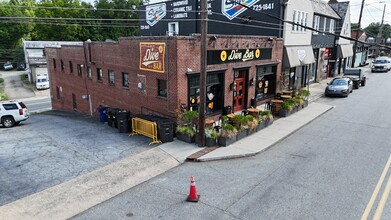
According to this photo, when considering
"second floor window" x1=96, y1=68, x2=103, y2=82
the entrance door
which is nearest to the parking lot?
"second floor window" x1=96, y1=68, x2=103, y2=82

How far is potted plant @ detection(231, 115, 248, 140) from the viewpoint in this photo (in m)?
13.2

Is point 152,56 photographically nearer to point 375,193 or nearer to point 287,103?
point 287,103

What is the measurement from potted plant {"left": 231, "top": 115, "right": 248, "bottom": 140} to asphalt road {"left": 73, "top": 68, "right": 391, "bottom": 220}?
1.57 meters

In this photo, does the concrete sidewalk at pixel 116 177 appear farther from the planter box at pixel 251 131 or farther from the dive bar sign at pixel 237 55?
the dive bar sign at pixel 237 55

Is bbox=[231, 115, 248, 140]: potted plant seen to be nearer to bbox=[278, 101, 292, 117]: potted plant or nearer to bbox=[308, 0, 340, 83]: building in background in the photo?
bbox=[278, 101, 292, 117]: potted plant

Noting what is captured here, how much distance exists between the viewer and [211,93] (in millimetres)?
15836

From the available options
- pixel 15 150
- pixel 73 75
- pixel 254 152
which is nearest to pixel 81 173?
pixel 15 150

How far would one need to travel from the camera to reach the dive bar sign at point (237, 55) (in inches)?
588

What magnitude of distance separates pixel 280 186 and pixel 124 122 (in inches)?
355

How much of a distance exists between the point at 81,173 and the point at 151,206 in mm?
3515

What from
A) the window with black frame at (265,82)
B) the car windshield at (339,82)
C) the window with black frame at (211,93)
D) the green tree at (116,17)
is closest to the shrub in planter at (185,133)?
the window with black frame at (211,93)

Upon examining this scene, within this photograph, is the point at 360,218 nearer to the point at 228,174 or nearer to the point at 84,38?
the point at 228,174

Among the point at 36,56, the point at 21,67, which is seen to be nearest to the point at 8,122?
the point at 36,56

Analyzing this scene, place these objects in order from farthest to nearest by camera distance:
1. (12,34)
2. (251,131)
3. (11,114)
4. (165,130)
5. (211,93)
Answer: (12,34)
(11,114)
(211,93)
(251,131)
(165,130)
